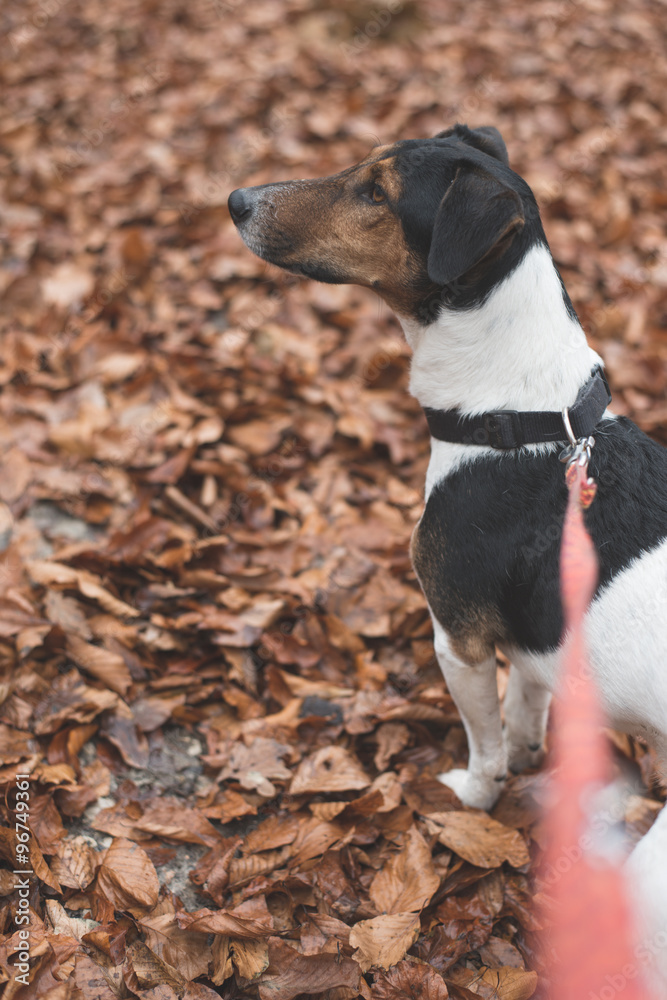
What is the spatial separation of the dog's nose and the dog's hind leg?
6.53 ft

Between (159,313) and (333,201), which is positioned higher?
(333,201)

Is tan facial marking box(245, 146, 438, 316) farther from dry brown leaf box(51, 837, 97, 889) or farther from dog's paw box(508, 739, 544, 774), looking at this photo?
dry brown leaf box(51, 837, 97, 889)

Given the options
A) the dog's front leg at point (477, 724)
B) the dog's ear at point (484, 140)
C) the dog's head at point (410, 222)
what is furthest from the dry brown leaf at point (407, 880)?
the dog's ear at point (484, 140)

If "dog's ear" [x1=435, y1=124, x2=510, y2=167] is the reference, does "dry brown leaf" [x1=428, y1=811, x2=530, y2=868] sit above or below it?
below

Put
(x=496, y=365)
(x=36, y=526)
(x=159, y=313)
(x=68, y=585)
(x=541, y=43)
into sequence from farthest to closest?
(x=541, y=43) < (x=159, y=313) < (x=36, y=526) < (x=68, y=585) < (x=496, y=365)

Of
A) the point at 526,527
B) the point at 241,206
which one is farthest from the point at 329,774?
the point at 241,206

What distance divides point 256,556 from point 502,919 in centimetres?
187

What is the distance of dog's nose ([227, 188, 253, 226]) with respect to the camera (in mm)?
2787

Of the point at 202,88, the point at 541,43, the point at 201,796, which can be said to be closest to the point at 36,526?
the point at 201,796

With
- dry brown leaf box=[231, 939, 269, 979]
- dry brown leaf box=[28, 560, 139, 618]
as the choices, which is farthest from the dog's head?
dry brown leaf box=[231, 939, 269, 979]

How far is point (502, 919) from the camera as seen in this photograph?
7.97ft

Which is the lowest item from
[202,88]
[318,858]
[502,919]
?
[502,919]

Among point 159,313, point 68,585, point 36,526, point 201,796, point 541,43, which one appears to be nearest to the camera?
point 201,796

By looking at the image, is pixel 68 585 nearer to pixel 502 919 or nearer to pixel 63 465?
pixel 63 465
